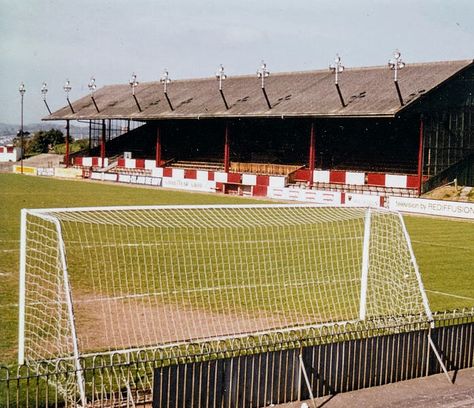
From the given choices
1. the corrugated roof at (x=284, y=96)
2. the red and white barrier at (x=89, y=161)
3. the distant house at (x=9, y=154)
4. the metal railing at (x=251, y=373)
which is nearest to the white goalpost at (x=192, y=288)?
the metal railing at (x=251, y=373)

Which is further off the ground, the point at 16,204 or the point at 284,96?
the point at 284,96

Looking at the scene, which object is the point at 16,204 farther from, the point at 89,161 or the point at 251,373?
the point at 89,161

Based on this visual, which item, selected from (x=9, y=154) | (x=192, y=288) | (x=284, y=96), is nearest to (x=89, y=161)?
(x=9, y=154)

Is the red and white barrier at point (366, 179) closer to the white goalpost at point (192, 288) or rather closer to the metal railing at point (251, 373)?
the white goalpost at point (192, 288)

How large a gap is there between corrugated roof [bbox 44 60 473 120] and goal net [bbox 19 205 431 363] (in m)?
23.5

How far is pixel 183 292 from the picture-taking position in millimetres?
14852

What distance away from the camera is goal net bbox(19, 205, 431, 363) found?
11.0 meters

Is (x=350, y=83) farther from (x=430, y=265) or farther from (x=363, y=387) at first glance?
(x=363, y=387)

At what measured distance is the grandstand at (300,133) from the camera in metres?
43.7

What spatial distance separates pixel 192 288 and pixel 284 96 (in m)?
37.9

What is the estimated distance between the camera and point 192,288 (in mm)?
15305

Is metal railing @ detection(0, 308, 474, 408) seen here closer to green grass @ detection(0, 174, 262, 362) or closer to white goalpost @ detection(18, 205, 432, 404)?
white goalpost @ detection(18, 205, 432, 404)

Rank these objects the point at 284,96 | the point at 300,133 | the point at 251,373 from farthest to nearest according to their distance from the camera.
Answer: the point at 300,133 → the point at 284,96 → the point at 251,373

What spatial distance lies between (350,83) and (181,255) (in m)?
32.9
